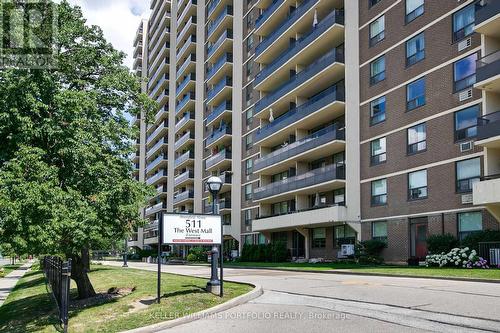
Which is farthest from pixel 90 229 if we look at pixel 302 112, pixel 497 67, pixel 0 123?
pixel 302 112

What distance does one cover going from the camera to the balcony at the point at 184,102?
74.3 meters

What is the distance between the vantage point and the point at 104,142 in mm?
16359

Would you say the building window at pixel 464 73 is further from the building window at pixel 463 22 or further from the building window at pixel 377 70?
the building window at pixel 377 70

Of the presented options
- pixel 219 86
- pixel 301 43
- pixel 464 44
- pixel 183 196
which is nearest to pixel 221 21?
pixel 219 86

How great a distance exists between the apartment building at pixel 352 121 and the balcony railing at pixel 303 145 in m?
0.14

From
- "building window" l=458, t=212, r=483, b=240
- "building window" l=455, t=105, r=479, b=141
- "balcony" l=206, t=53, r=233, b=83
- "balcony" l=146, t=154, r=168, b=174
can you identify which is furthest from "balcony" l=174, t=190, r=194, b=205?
"building window" l=458, t=212, r=483, b=240

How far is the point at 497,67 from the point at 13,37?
20.4 meters

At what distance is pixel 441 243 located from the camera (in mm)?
27031

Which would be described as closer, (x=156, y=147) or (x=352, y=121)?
(x=352, y=121)

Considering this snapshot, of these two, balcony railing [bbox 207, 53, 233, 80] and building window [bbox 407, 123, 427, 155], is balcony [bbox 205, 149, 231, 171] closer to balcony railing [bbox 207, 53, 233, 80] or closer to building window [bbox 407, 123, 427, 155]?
balcony railing [bbox 207, 53, 233, 80]

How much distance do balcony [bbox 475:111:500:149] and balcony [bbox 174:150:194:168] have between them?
167ft

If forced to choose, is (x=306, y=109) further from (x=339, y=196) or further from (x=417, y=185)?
(x=417, y=185)

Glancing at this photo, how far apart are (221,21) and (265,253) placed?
30862mm

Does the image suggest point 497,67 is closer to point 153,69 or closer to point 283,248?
point 283,248
